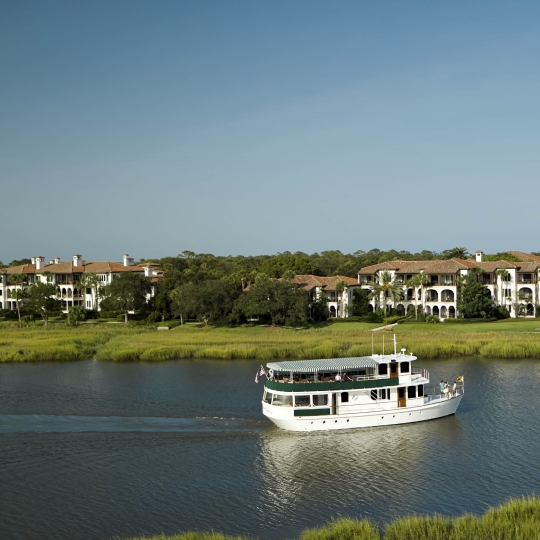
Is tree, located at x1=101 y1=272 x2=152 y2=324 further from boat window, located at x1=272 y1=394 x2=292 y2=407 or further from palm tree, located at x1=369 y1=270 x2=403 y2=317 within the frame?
boat window, located at x1=272 y1=394 x2=292 y2=407

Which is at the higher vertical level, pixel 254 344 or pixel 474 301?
pixel 474 301

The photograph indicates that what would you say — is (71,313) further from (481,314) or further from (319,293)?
(481,314)

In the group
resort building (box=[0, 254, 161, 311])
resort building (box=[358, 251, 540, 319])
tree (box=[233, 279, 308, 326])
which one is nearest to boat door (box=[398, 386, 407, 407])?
tree (box=[233, 279, 308, 326])

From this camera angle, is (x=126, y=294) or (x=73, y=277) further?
(x=73, y=277)

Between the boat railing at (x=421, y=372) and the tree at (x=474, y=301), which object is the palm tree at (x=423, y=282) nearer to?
the tree at (x=474, y=301)

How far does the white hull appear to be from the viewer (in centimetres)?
3972

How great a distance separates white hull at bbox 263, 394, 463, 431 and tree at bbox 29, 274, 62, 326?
72525mm

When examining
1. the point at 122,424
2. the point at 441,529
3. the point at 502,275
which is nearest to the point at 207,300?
the point at 502,275

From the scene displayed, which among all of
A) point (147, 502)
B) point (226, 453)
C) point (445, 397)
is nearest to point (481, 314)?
point (445, 397)

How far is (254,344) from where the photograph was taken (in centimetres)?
7000

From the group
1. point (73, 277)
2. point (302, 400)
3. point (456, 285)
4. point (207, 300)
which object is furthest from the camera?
point (73, 277)

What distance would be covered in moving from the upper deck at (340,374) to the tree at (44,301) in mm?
70643

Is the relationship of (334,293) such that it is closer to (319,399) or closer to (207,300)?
(207,300)

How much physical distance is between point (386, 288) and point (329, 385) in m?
60.4
